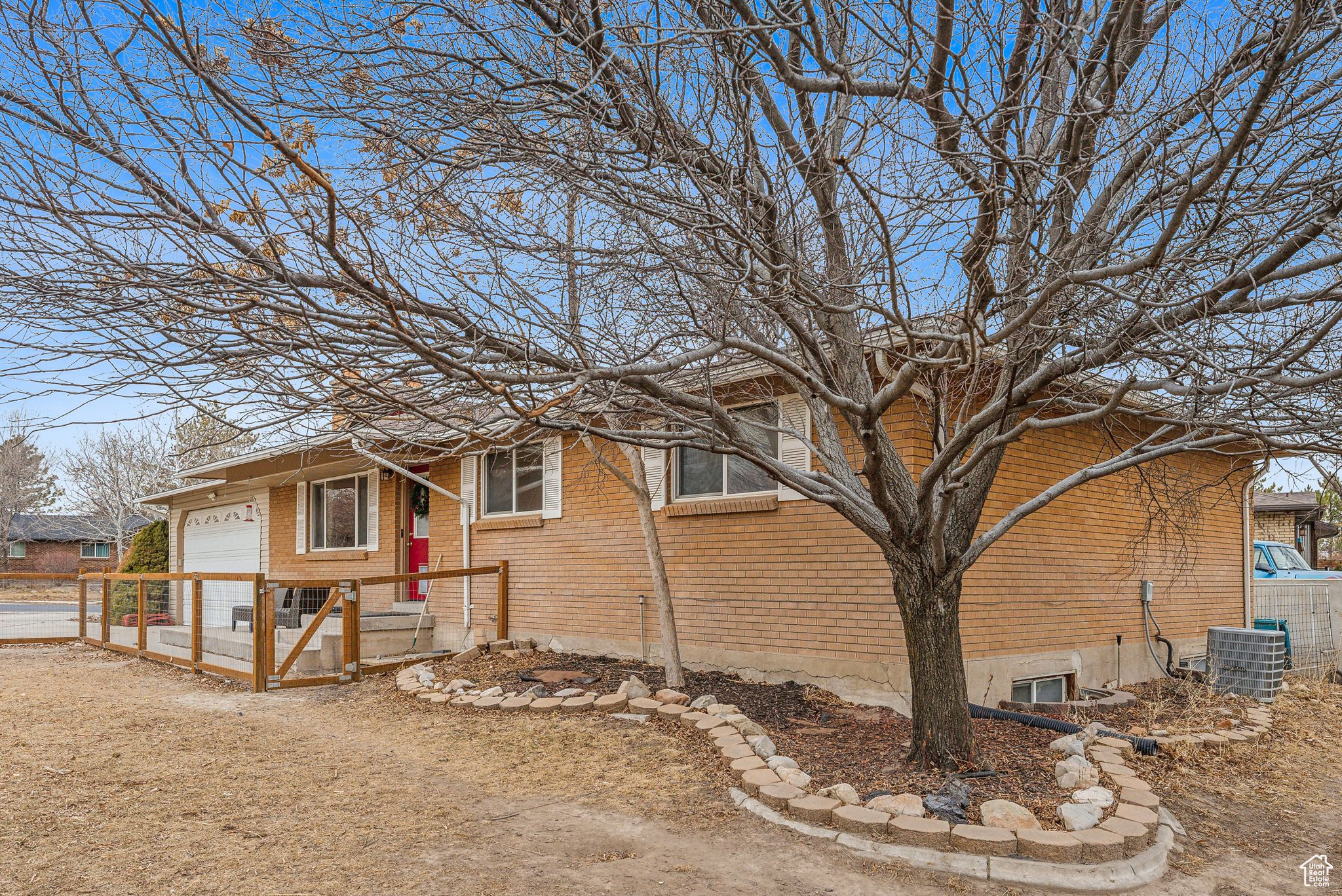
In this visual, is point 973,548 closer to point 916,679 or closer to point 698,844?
point 916,679

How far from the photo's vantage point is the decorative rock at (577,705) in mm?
7418

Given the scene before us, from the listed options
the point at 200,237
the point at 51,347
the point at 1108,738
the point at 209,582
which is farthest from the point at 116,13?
the point at 209,582

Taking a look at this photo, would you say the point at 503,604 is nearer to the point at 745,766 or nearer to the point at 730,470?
the point at 730,470

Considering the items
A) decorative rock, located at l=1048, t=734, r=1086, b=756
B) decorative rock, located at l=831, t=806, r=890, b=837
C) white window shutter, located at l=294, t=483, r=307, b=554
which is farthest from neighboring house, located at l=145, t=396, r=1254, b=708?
decorative rock, located at l=831, t=806, r=890, b=837

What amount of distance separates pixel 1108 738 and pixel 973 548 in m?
2.06

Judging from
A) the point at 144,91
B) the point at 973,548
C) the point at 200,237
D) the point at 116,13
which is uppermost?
the point at 116,13

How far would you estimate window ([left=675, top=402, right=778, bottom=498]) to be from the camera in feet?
27.8

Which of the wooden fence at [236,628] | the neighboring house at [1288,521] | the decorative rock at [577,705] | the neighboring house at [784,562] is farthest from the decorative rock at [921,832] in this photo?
the neighboring house at [1288,521]

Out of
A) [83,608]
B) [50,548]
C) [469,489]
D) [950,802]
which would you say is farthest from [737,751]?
[50,548]

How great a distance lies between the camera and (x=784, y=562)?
26.8 feet

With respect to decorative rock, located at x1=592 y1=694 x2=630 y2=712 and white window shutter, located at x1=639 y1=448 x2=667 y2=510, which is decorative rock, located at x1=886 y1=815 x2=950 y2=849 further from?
white window shutter, located at x1=639 y1=448 x2=667 y2=510

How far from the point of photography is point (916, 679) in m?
5.54

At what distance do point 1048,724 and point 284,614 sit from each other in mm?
9430

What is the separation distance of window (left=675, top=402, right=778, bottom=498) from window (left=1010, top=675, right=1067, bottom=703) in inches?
120
